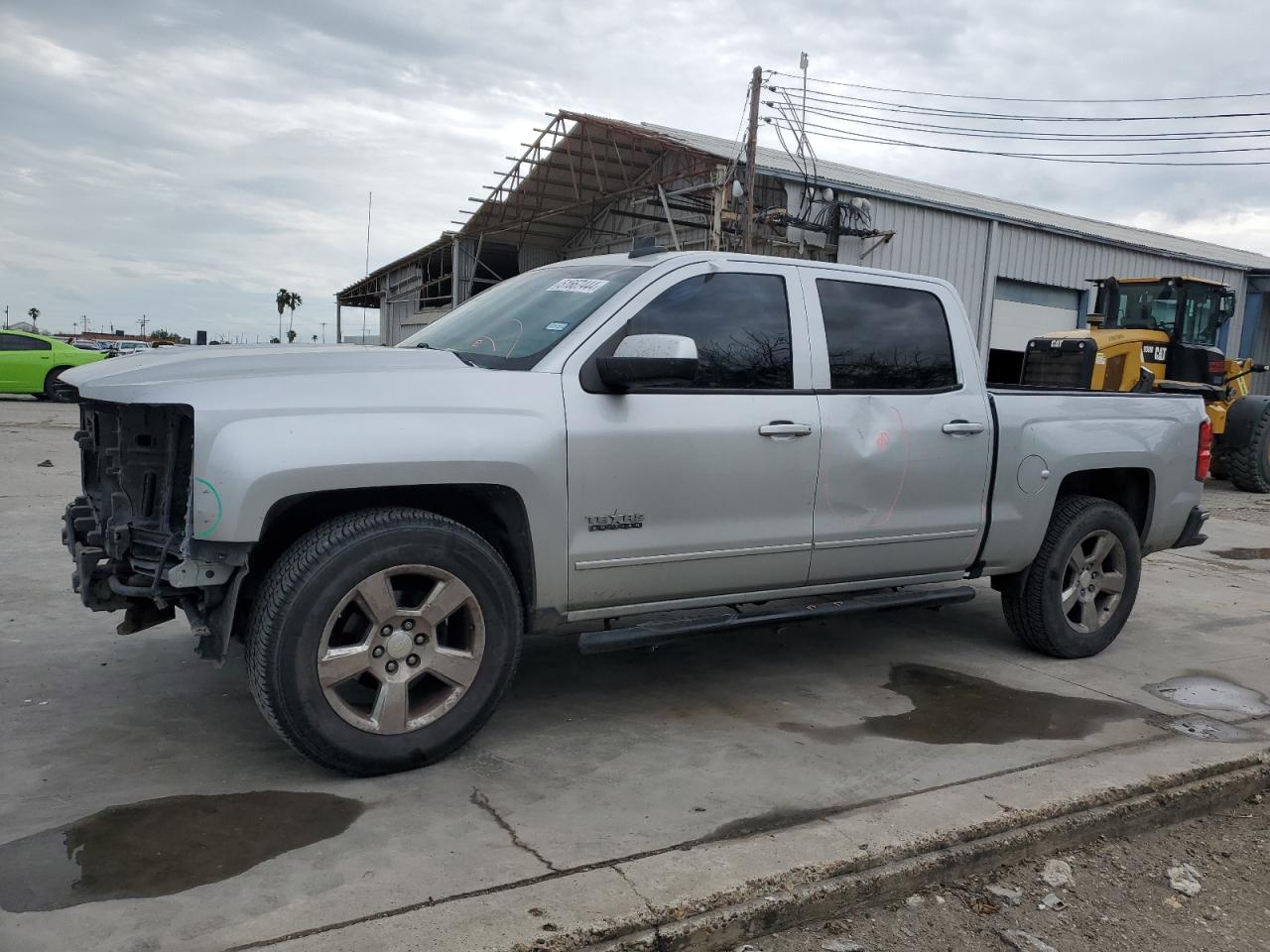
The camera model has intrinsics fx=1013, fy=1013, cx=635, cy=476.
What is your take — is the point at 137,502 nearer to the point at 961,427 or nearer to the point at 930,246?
the point at 961,427

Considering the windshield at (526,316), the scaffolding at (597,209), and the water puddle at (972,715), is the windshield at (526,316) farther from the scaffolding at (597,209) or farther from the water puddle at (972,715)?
the scaffolding at (597,209)

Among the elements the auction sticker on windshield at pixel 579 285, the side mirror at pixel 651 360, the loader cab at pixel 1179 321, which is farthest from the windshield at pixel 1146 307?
the side mirror at pixel 651 360

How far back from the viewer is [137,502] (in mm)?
3523

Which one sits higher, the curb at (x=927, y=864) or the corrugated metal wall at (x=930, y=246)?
the corrugated metal wall at (x=930, y=246)

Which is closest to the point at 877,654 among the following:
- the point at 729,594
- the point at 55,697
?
the point at 729,594

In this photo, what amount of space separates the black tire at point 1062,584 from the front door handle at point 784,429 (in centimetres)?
175

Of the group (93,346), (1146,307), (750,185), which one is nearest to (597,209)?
(750,185)

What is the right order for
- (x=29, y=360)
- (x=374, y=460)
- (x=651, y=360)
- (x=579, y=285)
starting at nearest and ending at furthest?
(x=374, y=460)
(x=651, y=360)
(x=579, y=285)
(x=29, y=360)

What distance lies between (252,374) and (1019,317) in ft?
69.0

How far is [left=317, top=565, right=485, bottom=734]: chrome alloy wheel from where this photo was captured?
10.9ft

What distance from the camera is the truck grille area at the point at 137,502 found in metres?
3.37

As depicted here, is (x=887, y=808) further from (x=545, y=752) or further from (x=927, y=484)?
(x=927, y=484)

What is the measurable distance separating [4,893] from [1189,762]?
396 centimetres

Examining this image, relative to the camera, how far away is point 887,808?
337cm
